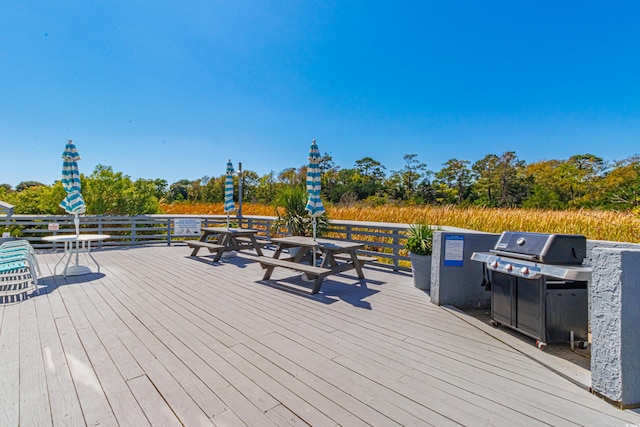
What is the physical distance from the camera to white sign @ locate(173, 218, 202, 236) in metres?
7.83

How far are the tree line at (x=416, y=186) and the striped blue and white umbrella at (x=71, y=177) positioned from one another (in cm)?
469

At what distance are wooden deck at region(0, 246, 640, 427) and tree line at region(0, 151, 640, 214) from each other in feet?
16.7

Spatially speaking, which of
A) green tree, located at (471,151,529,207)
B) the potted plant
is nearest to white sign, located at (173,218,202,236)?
the potted plant

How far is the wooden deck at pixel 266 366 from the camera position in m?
1.48

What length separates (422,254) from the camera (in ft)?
13.0

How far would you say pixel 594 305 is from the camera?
1.66 meters

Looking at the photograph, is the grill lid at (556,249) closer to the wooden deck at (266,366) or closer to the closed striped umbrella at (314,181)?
the wooden deck at (266,366)

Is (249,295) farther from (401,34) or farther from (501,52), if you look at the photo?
(501,52)

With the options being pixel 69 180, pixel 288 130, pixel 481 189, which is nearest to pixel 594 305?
pixel 69 180

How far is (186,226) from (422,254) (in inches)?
262

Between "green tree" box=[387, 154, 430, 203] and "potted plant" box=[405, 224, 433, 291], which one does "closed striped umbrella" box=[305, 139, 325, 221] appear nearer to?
"potted plant" box=[405, 224, 433, 291]

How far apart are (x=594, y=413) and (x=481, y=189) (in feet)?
126

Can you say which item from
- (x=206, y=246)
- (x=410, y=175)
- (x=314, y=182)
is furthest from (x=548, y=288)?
(x=410, y=175)

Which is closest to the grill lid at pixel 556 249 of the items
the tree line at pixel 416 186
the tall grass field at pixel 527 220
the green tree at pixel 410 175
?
the tall grass field at pixel 527 220
